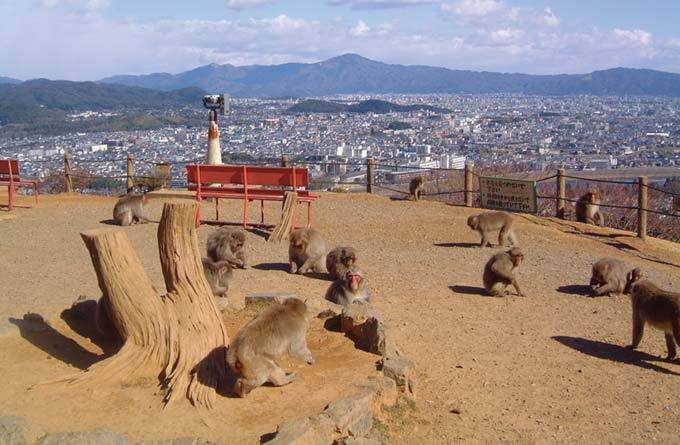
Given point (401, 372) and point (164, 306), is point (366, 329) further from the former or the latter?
Answer: point (164, 306)

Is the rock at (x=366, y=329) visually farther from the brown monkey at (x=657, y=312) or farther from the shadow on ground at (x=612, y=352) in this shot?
the brown monkey at (x=657, y=312)

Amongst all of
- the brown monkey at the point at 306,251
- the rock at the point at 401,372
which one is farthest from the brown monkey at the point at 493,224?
the rock at the point at 401,372

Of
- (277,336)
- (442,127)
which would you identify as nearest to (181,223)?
(277,336)

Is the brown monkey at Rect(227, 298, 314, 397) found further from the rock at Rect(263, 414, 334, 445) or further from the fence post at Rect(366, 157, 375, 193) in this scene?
the fence post at Rect(366, 157, 375, 193)

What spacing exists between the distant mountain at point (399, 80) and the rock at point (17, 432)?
10814cm

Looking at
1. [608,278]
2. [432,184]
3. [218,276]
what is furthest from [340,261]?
[432,184]

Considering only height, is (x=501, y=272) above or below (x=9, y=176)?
below

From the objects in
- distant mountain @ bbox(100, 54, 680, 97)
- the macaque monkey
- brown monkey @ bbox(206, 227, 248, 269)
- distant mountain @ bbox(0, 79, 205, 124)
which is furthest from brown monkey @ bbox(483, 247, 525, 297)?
distant mountain @ bbox(100, 54, 680, 97)

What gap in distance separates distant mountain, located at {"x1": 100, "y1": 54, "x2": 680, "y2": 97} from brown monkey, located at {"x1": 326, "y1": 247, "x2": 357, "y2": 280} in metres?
102

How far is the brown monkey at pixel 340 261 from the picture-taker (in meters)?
10.4

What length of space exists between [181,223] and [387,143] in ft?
115

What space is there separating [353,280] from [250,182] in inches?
256

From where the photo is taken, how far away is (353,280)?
921cm

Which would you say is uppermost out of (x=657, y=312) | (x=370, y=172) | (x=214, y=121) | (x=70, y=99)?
(x=70, y=99)
